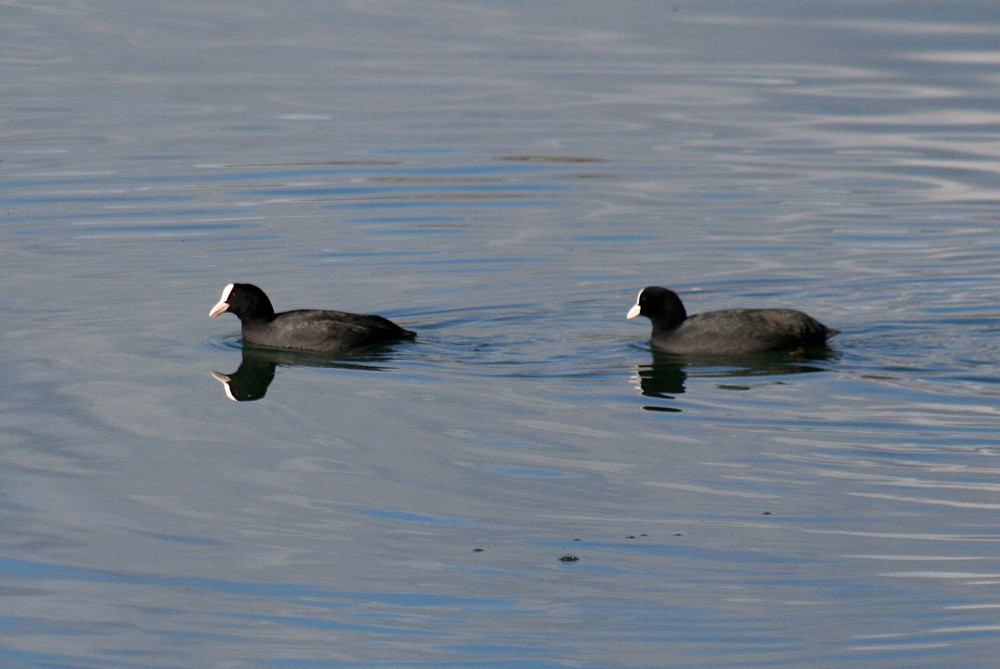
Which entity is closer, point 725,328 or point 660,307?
point 725,328

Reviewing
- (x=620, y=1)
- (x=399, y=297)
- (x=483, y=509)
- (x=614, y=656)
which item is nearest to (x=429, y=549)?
(x=483, y=509)

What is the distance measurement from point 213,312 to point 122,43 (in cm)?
1789

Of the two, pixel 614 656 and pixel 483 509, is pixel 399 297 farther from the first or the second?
pixel 614 656

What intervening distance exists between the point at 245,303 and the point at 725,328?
3.62 m

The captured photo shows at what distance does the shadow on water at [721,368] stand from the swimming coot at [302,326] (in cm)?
198

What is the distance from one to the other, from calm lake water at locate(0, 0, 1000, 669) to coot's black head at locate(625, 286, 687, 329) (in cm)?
33

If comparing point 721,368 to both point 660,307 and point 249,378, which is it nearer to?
point 660,307

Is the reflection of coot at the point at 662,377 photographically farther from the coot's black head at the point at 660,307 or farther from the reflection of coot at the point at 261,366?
the reflection of coot at the point at 261,366

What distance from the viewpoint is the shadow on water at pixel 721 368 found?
11.8 meters

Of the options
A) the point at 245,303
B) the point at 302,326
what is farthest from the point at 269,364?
the point at 245,303

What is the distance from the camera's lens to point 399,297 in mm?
14523

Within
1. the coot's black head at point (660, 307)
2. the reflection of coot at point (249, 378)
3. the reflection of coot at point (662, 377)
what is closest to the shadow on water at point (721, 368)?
the reflection of coot at point (662, 377)

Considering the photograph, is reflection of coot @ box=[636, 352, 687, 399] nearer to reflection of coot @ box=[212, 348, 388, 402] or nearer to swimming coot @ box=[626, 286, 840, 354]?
swimming coot @ box=[626, 286, 840, 354]

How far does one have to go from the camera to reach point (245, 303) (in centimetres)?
1317
